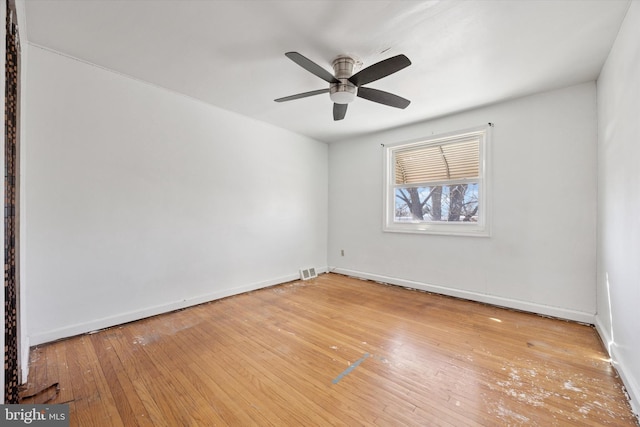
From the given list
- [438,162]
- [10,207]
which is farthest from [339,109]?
[10,207]

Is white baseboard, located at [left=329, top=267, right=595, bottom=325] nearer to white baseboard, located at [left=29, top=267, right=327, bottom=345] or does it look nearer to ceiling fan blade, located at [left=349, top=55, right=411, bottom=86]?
white baseboard, located at [left=29, top=267, right=327, bottom=345]

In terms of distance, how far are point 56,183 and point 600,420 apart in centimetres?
406

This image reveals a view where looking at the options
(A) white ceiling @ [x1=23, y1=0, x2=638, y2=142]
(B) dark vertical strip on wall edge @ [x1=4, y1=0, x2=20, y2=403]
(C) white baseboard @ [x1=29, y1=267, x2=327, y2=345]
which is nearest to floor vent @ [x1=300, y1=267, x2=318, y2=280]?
(C) white baseboard @ [x1=29, y1=267, x2=327, y2=345]

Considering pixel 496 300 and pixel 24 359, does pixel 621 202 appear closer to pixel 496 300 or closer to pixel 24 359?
pixel 496 300

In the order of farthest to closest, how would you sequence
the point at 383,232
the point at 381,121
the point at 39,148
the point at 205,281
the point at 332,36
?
the point at 383,232 → the point at 381,121 → the point at 205,281 → the point at 39,148 → the point at 332,36

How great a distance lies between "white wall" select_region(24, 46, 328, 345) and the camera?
85.1 inches

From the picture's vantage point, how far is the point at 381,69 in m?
1.95

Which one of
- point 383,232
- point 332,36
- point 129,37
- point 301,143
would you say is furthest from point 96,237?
point 383,232

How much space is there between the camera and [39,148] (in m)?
2.12

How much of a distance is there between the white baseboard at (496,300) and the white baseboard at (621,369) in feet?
0.65

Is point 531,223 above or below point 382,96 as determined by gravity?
below

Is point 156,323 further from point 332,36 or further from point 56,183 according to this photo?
point 332,36

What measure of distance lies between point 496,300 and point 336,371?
7.76 ft

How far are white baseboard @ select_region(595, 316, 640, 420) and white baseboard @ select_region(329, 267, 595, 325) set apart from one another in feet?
0.65
